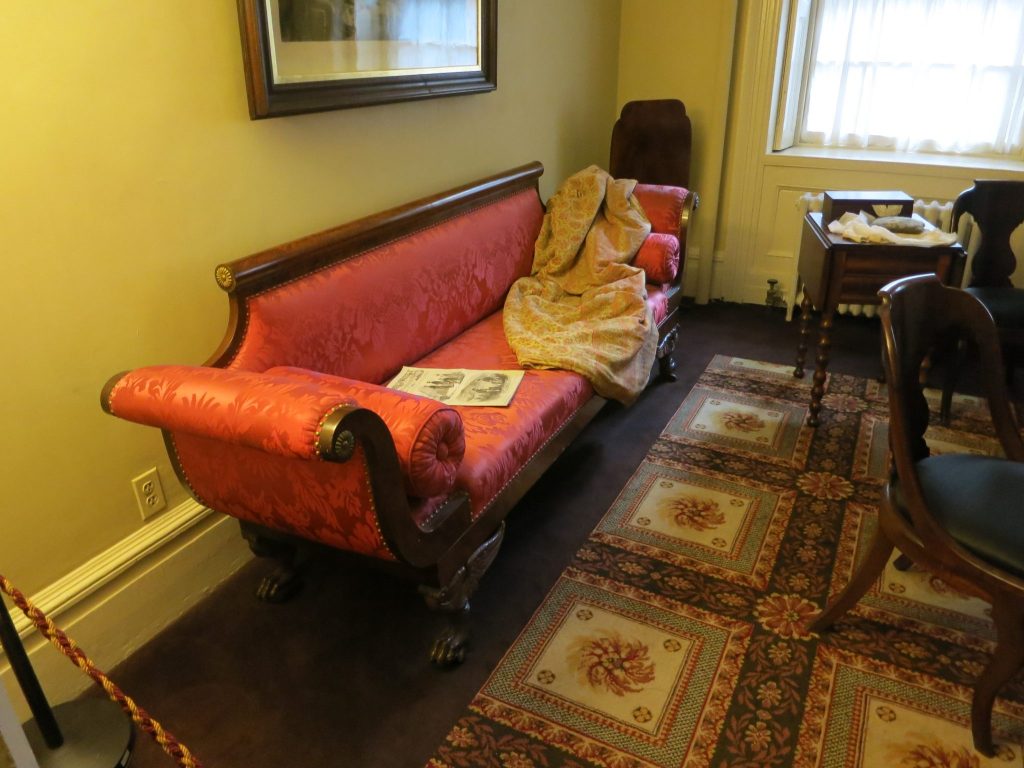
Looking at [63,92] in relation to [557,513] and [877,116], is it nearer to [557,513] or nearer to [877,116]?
[557,513]

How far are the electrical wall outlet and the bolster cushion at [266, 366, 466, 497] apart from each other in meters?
0.58

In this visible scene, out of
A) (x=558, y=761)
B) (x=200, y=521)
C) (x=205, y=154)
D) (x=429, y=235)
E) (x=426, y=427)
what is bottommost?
(x=558, y=761)

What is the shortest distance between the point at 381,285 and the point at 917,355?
1.40 metres

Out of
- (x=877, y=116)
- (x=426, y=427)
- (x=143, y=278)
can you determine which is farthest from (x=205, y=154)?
(x=877, y=116)

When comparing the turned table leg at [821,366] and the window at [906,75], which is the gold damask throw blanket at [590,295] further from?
the window at [906,75]

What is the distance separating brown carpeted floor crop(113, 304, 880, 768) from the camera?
5.28 feet

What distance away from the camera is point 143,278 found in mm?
1753

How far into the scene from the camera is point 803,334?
10.00 ft

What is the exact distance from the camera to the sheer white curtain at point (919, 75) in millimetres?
3449

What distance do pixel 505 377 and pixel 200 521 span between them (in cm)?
93

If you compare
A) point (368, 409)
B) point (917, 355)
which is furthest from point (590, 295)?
point (368, 409)

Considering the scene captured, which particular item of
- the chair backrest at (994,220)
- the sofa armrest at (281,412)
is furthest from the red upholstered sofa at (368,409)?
the chair backrest at (994,220)

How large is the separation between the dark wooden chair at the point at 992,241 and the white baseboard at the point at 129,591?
8.70ft

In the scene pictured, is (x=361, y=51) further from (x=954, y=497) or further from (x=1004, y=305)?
(x=1004, y=305)
